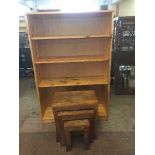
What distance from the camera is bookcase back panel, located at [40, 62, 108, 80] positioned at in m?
3.12

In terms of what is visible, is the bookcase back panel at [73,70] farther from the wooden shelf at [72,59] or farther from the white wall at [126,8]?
the white wall at [126,8]

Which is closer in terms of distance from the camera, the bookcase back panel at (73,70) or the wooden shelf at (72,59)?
the wooden shelf at (72,59)

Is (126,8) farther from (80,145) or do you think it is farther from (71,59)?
(80,145)

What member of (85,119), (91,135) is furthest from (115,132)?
(85,119)

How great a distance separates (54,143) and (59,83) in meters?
0.87

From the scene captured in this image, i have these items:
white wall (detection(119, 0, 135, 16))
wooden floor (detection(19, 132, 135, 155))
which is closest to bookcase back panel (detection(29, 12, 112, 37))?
wooden floor (detection(19, 132, 135, 155))

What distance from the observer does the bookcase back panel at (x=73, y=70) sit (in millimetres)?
3123

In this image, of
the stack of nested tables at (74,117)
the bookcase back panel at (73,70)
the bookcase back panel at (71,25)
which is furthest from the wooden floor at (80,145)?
the bookcase back panel at (71,25)

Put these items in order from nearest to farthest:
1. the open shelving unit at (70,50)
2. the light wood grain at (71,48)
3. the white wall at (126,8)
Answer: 1. the open shelving unit at (70,50)
2. the light wood grain at (71,48)
3. the white wall at (126,8)

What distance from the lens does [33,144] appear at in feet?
8.24

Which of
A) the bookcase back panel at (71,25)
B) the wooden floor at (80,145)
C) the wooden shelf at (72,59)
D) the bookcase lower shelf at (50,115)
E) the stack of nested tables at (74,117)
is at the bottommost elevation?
the wooden floor at (80,145)

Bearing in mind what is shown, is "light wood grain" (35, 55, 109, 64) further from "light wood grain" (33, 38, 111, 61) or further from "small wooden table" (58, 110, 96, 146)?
"small wooden table" (58, 110, 96, 146)

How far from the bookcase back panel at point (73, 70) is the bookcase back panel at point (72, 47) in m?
0.20
